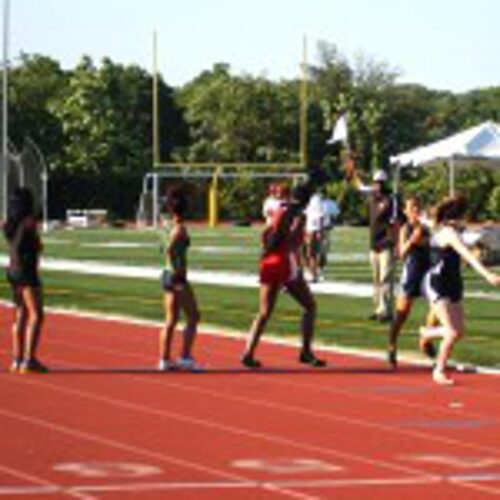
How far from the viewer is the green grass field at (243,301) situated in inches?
896

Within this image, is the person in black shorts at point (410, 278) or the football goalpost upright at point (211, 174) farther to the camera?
the football goalpost upright at point (211, 174)

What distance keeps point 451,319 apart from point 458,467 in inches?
199

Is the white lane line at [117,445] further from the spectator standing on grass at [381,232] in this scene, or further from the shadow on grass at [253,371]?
the spectator standing on grass at [381,232]

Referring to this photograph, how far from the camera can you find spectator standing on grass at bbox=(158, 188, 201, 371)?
18578 millimetres

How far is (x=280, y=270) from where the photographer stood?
19.0 metres

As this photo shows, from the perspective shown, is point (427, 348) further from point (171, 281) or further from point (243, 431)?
point (243, 431)

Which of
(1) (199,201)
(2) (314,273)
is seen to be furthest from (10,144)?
(2) (314,273)

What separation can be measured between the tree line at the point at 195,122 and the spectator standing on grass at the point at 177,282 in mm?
61869

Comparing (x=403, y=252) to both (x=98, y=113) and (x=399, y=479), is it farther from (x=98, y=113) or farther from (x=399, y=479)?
(x=98, y=113)

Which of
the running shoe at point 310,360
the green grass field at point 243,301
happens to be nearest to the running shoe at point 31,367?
the running shoe at point 310,360

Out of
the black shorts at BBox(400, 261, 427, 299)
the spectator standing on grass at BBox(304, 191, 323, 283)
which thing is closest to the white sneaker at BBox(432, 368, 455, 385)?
the black shorts at BBox(400, 261, 427, 299)

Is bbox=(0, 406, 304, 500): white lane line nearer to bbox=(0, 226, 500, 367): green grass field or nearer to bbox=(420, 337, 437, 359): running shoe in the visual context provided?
bbox=(420, 337, 437, 359): running shoe

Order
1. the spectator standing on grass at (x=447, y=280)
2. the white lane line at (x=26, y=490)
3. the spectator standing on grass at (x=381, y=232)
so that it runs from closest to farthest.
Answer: the white lane line at (x=26, y=490)
the spectator standing on grass at (x=447, y=280)
the spectator standing on grass at (x=381, y=232)

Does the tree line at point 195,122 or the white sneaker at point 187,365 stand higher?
the tree line at point 195,122
